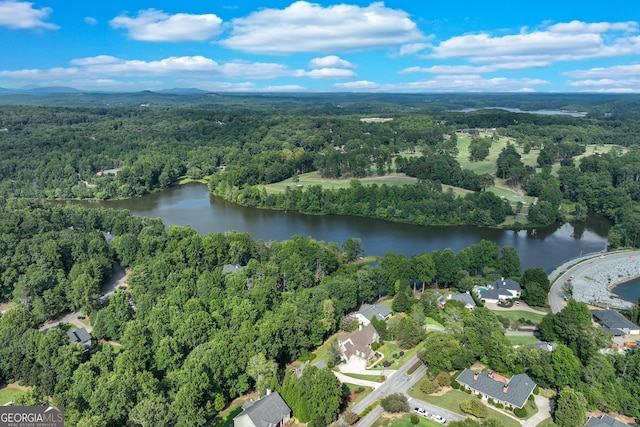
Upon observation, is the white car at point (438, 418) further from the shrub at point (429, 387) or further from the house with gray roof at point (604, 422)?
the house with gray roof at point (604, 422)

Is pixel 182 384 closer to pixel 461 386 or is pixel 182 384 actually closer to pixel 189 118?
pixel 461 386

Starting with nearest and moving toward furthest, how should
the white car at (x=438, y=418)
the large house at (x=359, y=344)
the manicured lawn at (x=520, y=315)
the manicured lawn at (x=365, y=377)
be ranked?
the white car at (x=438, y=418) → the manicured lawn at (x=365, y=377) → the large house at (x=359, y=344) → the manicured lawn at (x=520, y=315)

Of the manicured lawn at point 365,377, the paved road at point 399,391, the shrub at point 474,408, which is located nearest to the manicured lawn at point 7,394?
the manicured lawn at point 365,377

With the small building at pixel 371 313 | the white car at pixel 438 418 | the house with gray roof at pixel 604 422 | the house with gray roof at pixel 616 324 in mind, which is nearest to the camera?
the house with gray roof at pixel 604 422

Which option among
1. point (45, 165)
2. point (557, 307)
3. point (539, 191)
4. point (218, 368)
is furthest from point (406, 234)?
point (45, 165)

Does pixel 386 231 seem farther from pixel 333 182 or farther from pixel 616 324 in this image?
pixel 616 324

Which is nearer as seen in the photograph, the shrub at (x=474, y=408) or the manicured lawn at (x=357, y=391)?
the shrub at (x=474, y=408)

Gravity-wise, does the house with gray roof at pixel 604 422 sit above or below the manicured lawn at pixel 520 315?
above
